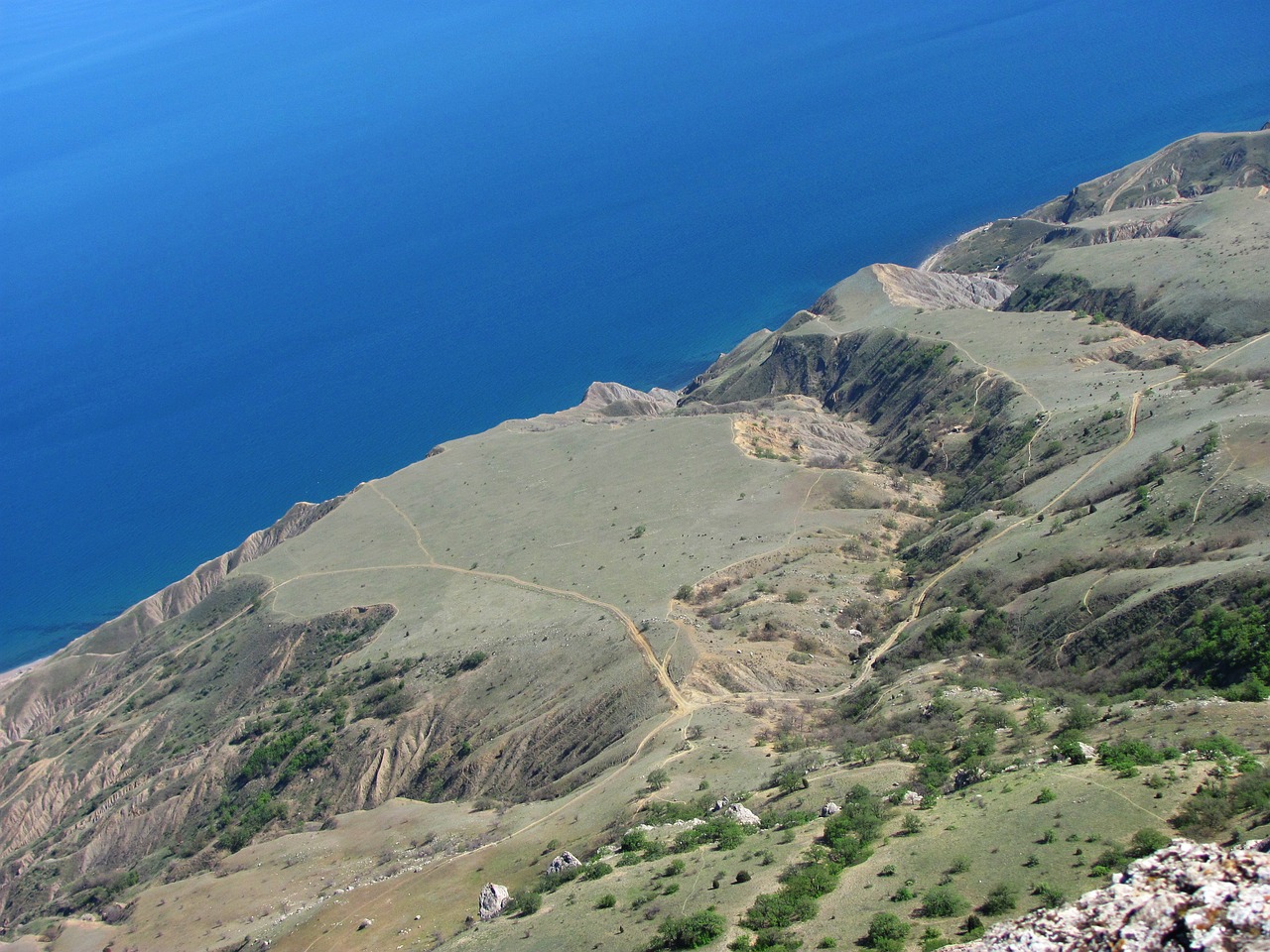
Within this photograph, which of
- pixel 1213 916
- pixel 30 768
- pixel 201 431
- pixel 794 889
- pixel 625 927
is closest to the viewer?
pixel 1213 916

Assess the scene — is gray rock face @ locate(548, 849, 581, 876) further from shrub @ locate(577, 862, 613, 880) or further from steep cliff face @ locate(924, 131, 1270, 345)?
steep cliff face @ locate(924, 131, 1270, 345)

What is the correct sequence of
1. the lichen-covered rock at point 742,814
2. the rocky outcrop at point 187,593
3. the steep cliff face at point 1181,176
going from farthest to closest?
the steep cliff face at point 1181,176 < the rocky outcrop at point 187,593 < the lichen-covered rock at point 742,814

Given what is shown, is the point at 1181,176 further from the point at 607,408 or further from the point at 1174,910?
the point at 1174,910

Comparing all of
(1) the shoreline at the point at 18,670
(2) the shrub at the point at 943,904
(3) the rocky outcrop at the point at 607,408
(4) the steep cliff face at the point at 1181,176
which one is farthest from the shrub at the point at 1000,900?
(4) the steep cliff face at the point at 1181,176

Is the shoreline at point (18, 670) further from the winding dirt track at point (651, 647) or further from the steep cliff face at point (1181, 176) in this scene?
the steep cliff face at point (1181, 176)

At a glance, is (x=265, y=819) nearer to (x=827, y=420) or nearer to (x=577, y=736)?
(x=577, y=736)

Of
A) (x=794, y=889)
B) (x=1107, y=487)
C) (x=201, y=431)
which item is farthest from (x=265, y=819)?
(x=201, y=431)
